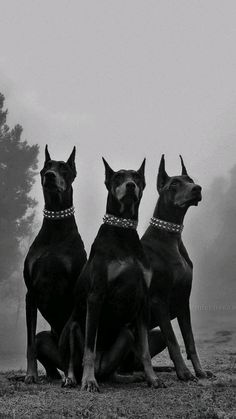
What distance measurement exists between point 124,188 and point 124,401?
256 centimetres

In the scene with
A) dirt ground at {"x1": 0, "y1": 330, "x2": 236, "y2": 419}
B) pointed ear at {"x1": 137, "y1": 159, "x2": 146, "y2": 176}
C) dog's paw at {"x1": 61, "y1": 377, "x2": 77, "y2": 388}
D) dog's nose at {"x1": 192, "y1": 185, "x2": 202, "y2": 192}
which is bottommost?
dirt ground at {"x1": 0, "y1": 330, "x2": 236, "y2": 419}

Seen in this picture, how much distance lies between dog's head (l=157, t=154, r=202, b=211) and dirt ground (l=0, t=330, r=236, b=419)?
2.45 meters

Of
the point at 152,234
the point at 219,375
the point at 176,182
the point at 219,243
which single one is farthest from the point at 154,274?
the point at 219,243

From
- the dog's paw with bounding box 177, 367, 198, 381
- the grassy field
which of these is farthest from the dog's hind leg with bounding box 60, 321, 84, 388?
the dog's paw with bounding box 177, 367, 198, 381

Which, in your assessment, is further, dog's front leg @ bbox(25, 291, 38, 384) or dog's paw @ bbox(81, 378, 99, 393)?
dog's front leg @ bbox(25, 291, 38, 384)

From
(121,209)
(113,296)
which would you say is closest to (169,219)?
(121,209)

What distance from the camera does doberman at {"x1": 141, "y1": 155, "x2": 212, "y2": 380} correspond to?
699cm

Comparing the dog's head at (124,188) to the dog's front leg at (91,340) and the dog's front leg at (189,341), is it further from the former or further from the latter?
the dog's front leg at (189,341)

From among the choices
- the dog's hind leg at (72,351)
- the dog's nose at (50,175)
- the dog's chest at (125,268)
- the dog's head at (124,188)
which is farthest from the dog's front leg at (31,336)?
the dog's head at (124,188)

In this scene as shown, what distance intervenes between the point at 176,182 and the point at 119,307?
7.05 feet

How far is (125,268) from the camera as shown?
6.41 m

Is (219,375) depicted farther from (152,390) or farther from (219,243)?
(219,243)

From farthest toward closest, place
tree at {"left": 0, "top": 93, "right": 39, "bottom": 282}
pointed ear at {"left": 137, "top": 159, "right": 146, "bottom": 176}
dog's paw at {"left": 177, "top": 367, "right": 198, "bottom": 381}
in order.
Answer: tree at {"left": 0, "top": 93, "right": 39, "bottom": 282} < pointed ear at {"left": 137, "top": 159, "right": 146, "bottom": 176} < dog's paw at {"left": 177, "top": 367, "right": 198, "bottom": 381}

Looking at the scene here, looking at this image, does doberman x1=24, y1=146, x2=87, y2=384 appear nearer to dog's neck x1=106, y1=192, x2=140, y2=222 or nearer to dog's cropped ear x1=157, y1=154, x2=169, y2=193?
dog's neck x1=106, y1=192, x2=140, y2=222
